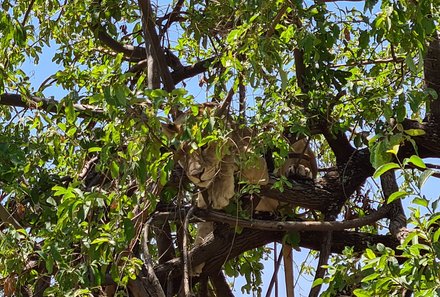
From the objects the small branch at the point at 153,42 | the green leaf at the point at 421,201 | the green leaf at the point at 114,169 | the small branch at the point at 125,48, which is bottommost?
the green leaf at the point at 421,201

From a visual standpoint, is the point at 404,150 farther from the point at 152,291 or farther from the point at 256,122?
the point at 152,291

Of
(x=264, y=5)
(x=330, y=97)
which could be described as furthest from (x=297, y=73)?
(x=264, y=5)

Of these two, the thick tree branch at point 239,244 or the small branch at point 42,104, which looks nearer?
the small branch at point 42,104

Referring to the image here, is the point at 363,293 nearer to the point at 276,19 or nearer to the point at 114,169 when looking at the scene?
the point at 114,169

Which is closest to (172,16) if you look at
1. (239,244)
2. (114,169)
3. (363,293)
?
(239,244)

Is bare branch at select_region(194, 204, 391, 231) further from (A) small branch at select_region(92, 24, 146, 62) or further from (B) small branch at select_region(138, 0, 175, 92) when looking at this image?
(A) small branch at select_region(92, 24, 146, 62)

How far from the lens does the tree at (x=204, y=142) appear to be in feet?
9.53

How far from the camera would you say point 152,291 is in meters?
3.67

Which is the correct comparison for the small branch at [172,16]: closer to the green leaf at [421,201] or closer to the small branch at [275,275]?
the small branch at [275,275]

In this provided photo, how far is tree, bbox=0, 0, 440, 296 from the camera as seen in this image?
2.91m

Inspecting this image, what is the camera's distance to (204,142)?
3.01 meters

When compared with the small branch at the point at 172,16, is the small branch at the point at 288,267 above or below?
below

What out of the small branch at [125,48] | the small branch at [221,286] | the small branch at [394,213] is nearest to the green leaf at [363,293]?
the small branch at [394,213]

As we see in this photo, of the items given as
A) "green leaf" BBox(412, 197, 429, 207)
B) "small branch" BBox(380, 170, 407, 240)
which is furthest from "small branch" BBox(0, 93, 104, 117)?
"green leaf" BBox(412, 197, 429, 207)
